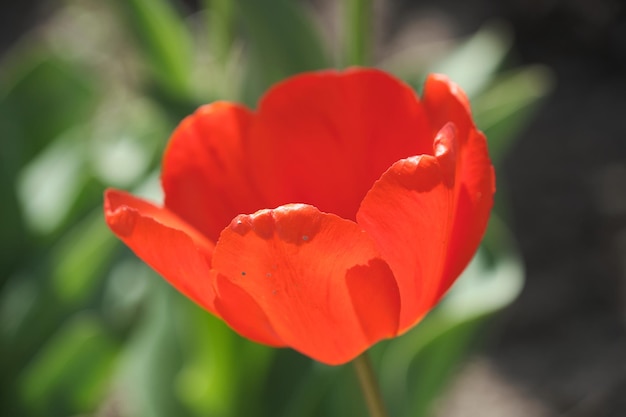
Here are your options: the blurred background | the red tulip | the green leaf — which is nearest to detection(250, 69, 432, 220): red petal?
the red tulip

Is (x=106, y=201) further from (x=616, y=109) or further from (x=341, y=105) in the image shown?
(x=616, y=109)

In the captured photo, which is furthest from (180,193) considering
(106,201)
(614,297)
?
(614,297)

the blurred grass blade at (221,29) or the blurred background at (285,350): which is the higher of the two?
the blurred grass blade at (221,29)

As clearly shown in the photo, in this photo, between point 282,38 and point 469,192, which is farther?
point 282,38

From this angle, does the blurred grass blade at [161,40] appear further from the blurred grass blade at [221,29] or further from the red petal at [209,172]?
the red petal at [209,172]

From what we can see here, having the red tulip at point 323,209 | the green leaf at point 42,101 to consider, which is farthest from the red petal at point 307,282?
the green leaf at point 42,101

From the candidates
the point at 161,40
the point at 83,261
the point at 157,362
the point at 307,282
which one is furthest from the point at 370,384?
the point at 161,40

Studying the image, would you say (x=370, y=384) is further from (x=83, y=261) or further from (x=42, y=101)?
(x=42, y=101)
